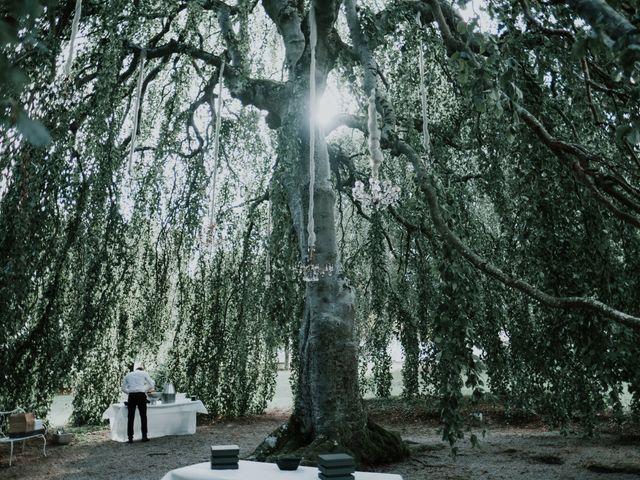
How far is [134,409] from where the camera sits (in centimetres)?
724

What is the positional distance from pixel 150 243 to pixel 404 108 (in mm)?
3591

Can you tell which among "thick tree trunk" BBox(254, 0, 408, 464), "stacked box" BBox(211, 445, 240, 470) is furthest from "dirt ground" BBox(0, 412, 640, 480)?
"stacked box" BBox(211, 445, 240, 470)

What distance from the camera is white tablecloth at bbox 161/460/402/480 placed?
2.71 metres

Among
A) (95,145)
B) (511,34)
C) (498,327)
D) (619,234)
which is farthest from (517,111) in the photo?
(95,145)

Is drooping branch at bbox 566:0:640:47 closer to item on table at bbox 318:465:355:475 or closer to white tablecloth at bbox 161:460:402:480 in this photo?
item on table at bbox 318:465:355:475

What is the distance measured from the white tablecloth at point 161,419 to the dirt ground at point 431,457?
9.3 inches

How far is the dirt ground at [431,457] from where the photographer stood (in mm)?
4828

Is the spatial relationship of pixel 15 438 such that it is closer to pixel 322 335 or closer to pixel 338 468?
pixel 322 335

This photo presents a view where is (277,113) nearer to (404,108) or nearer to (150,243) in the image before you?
(404,108)

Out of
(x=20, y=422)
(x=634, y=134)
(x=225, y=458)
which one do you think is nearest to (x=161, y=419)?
(x=20, y=422)

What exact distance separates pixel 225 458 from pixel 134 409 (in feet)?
15.9

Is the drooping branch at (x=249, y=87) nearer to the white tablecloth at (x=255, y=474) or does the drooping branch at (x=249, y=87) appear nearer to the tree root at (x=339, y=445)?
the tree root at (x=339, y=445)

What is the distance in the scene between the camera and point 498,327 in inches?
191

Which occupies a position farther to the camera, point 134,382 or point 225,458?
point 134,382
